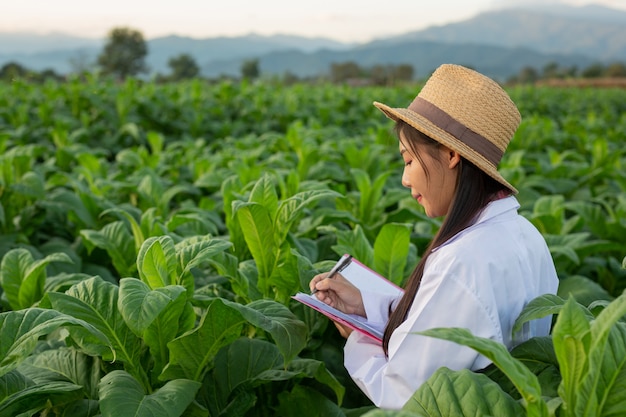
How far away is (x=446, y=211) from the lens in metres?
1.89

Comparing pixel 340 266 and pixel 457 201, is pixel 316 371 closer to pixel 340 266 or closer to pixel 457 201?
pixel 340 266

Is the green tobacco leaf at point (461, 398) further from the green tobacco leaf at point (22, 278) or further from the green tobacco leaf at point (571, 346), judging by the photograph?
the green tobacco leaf at point (22, 278)

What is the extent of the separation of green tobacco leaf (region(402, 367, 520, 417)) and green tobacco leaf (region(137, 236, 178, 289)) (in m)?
0.83

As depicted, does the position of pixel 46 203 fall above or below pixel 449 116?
below

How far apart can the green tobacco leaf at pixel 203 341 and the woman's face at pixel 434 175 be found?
23.1 inches

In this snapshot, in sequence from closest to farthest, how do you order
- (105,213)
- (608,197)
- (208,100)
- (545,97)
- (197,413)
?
(197,413) → (105,213) → (608,197) → (208,100) → (545,97)

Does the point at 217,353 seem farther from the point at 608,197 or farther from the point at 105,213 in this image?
the point at 608,197

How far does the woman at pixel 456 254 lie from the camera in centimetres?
158

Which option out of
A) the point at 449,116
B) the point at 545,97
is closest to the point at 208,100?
the point at 449,116

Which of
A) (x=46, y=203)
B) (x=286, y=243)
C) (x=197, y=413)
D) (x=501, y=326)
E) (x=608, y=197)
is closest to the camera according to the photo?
(x=501, y=326)

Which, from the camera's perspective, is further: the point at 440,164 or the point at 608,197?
the point at 608,197

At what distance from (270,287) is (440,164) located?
86 centimetres

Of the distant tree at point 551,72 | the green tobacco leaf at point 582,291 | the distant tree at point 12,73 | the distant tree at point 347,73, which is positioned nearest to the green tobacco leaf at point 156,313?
the green tobacco leaf at point 582,291

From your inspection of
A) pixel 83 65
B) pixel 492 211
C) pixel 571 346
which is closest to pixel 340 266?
pixel 492 211
